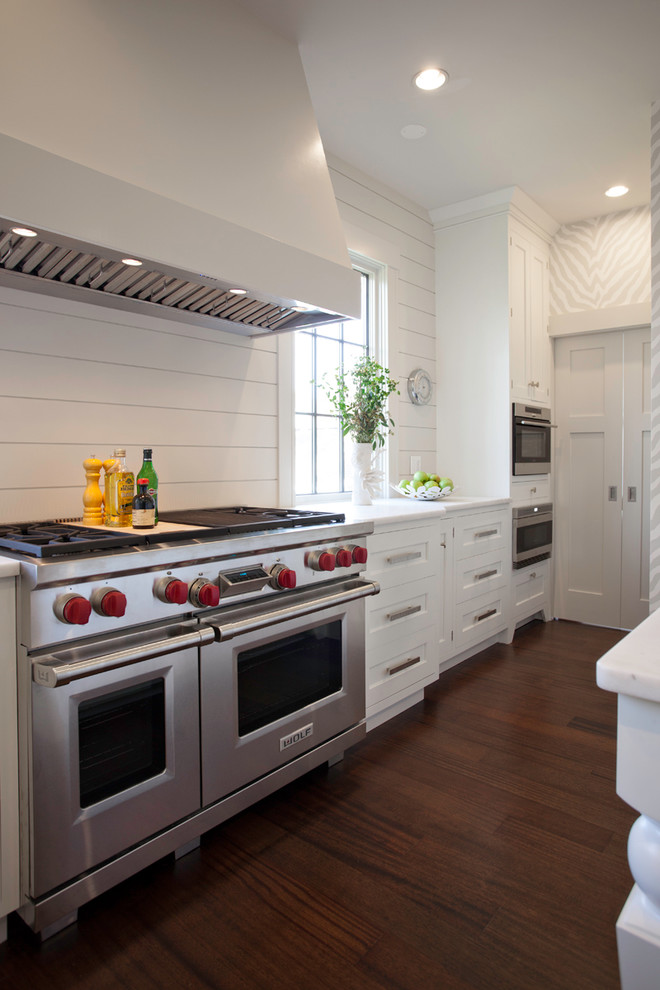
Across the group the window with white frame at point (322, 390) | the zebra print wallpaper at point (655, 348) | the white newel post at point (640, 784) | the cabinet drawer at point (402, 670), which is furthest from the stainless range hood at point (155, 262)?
the zebra print wallpaper at point (655, 348)

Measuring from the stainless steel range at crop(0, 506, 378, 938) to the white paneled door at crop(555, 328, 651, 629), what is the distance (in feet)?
9.12

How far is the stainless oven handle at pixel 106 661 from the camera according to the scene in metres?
1.35

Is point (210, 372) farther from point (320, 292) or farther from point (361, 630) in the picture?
point (361, 630)

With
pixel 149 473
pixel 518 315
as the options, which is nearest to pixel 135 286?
pixel 149 473

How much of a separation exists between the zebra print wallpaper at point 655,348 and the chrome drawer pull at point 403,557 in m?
1.22

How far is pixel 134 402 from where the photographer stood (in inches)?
89.4

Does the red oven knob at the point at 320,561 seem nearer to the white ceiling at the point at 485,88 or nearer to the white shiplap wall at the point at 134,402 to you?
the white shiplap wall at the point at 134,402

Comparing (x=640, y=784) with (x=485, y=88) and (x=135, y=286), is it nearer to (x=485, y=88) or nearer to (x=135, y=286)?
(x=135, y=286)

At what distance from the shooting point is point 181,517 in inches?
86.7

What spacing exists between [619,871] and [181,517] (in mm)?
1713

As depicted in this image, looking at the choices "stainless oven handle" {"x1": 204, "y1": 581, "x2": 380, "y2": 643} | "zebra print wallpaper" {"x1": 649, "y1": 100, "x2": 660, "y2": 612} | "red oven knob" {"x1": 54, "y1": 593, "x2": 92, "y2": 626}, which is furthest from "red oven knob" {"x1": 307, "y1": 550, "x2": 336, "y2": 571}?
"zebra print wallpaper" {"x1": 649, "y1": 100, "x2": 660, "y2": 612}

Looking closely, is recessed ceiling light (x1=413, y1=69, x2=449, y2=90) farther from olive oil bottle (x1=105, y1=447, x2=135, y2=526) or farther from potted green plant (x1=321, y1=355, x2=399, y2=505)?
olive oil bottle (x1=105, y1=447, x2=135, y2=526)

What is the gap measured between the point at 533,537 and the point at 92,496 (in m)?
2.95

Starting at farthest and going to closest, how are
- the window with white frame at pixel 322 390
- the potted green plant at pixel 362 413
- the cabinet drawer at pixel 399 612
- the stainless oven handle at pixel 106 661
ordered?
the window with white frame at pixel 322 390 → the potted green plant at pixel 362 413 → the cabinet drawer at pixel 399 612 → the stainless oven handle at pixel 106 661
